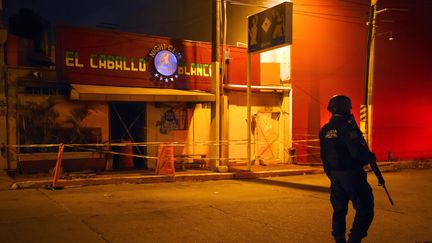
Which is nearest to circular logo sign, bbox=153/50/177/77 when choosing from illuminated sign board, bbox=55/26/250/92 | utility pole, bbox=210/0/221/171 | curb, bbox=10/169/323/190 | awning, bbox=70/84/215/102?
illuminated sign board, bbox=55/26/250/92

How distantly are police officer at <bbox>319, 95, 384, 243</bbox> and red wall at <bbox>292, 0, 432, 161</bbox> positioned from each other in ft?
40.8

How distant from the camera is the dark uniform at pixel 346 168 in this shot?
5.17m

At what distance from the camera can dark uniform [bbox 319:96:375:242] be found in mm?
5168

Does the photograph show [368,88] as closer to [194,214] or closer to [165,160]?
[165,160]

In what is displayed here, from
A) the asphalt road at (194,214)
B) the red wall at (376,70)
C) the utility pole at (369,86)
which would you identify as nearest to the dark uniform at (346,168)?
the asphalt road at (194,214)

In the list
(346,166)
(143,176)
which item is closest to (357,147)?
(346,166)

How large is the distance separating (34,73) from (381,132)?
46.6 feet

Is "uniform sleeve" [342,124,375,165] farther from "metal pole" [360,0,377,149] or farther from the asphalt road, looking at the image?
"metal pole" [360,0,377,149]

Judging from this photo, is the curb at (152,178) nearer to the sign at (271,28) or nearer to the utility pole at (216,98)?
the utility pole at (216,98)

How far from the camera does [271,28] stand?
536 inches

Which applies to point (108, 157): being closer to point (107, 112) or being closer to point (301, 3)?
point (107, 112)

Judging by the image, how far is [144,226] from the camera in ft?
23.7

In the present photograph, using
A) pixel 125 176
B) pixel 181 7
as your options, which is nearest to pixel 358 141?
pixel 125 176

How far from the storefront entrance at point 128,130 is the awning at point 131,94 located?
3.31 feet
